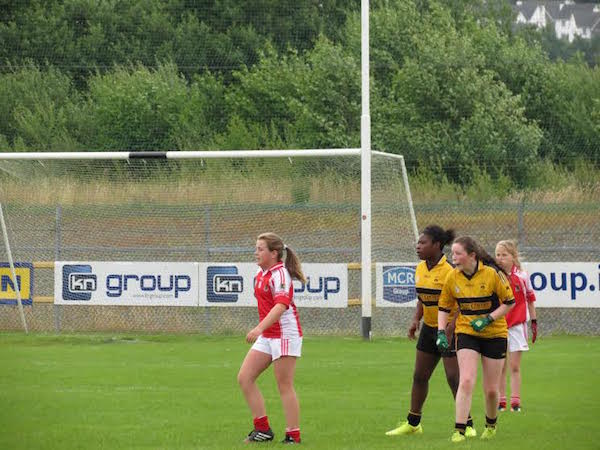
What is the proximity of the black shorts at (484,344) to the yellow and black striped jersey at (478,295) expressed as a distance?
0.03m

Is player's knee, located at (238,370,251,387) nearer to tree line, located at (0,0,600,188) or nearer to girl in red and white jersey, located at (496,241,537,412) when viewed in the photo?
girl in red and white jersey, located at (496,241,537,412)

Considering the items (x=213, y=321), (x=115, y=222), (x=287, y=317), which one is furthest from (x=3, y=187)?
(x=287, y=317)

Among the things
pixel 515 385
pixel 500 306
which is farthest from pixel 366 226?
pixel 500 306

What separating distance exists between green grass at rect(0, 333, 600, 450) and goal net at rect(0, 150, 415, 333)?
6.19 ft

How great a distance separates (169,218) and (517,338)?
37.0ft

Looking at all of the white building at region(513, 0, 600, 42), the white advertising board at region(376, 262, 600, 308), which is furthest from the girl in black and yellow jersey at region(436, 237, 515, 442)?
the white building at region(513, 0, 600, 42)

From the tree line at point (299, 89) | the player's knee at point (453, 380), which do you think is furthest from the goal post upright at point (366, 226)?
the player's knee at point (453, 380)

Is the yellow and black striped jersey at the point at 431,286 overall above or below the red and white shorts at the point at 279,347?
above

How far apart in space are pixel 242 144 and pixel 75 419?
1889 centimetres

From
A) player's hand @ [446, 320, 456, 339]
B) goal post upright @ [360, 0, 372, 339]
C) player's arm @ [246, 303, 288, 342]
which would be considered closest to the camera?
player's arm @ [246, 303, 288, 342]

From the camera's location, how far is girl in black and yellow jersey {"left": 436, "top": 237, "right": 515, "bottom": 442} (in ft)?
32.1

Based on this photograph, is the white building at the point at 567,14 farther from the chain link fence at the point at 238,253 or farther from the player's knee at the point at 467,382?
the player's knee at the point at 467,382

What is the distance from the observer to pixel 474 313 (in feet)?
32.5

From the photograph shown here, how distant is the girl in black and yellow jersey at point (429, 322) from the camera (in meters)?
10.4
